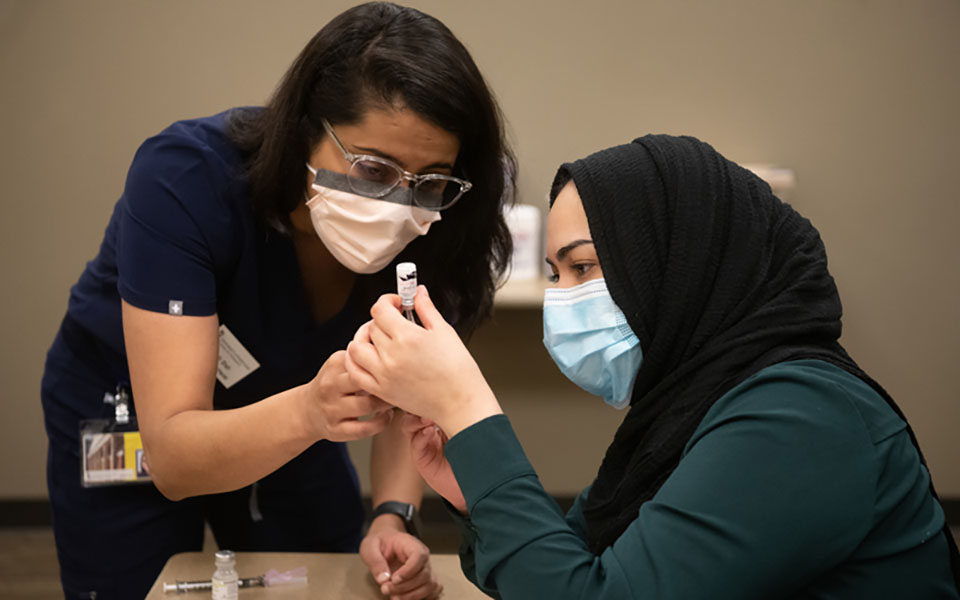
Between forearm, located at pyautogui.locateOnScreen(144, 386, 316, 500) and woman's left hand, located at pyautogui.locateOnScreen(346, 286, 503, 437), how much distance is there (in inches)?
7.1

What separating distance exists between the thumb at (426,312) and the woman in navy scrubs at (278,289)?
5.7 inches

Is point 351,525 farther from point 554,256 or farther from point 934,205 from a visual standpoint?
point 934,205

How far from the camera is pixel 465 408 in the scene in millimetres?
1010

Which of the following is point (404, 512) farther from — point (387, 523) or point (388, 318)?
Answer: point (388, 318)

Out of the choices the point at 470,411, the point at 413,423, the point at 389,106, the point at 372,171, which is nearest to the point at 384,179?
the point at 372,171

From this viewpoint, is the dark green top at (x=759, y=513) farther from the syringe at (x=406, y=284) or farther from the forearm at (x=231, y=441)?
the forearm at (x=231, y=441)

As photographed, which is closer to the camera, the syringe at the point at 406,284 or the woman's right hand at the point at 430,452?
the syringe at the point at 406,284

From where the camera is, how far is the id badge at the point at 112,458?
155 cm

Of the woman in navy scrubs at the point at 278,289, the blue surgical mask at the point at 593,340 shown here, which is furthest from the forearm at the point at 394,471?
the blue surgical mask at the point at 593,340

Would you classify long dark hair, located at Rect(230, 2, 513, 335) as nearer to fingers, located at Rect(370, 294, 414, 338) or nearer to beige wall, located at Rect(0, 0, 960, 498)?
fingers, located at Rect(370, 294, 414, 338)

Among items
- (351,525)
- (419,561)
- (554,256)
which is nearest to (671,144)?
(554,256)

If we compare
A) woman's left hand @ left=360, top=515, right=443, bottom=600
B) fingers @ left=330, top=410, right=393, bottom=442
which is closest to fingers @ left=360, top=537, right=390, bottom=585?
woman's left hand @ left=360, top=515, right=443, bottom=600

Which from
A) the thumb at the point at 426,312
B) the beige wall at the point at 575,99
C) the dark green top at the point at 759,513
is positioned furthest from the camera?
the beige wall at the point at 575,99

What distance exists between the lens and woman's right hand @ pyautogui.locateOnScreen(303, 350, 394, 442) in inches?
46.3
